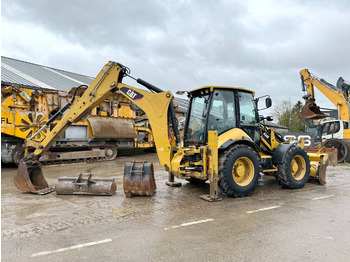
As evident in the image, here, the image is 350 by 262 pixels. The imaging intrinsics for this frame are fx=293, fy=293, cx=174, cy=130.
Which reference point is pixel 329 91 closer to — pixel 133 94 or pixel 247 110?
pixel 247 110

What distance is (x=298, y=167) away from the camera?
6.93m

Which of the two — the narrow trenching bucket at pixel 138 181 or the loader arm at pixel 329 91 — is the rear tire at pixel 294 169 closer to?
the narrow trenching bucket at pixel 138 181

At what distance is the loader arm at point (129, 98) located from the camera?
604 centimetres

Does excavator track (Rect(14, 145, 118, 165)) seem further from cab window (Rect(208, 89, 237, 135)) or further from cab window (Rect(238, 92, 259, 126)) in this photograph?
cab window (Rect(238, 92, 259, 126))

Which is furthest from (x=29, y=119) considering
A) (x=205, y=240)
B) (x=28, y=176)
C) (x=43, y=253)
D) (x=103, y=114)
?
(x=205, y=240)

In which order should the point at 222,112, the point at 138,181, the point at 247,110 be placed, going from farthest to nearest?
the point at 247,110 → the point at 222,112 → the point at 138,181

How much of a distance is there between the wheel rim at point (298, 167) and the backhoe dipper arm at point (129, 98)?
2943 mm

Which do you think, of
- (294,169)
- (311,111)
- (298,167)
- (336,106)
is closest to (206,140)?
(294,169)

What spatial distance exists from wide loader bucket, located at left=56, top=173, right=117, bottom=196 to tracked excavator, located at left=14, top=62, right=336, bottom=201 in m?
0.52

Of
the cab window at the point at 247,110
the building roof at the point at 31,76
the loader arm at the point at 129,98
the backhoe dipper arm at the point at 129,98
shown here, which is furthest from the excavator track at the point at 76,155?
the cab window at the point at 247,110

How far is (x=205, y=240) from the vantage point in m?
3.59

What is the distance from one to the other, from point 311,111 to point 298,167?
562cm

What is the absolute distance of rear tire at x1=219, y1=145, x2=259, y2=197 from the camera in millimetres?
5496

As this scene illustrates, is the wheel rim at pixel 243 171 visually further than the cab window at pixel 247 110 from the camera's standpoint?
No
